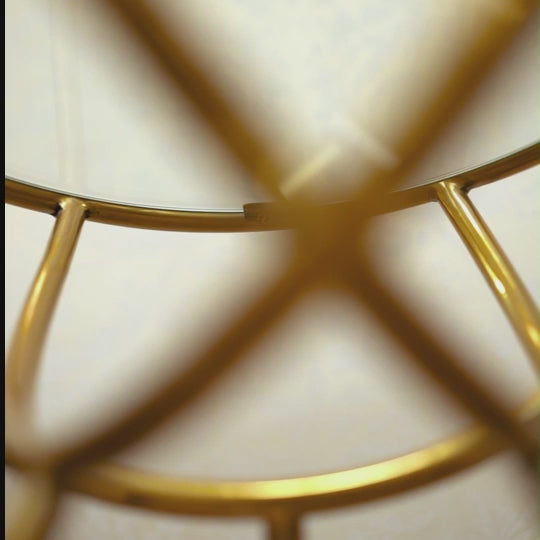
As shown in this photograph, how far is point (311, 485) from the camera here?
0.26m

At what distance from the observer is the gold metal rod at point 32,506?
0.22 meters

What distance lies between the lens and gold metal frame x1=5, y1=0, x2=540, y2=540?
9.4 inches

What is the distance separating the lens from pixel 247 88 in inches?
16.9

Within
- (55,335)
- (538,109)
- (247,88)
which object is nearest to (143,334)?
(55,335)

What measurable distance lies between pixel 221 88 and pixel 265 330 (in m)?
0.14

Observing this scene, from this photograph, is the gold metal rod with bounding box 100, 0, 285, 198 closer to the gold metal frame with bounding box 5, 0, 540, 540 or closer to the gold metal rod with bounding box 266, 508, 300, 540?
the gold metal frame with bounding box 5, 0, 540, 540

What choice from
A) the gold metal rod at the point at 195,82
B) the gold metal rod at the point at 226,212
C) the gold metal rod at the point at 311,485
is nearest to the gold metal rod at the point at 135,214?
the gold metal rod at the point at 226,212

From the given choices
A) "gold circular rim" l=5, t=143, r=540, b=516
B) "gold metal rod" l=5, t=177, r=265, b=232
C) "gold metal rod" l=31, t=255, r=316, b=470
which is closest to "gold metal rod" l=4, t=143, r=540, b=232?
"gold metal rod" l=5, t=177, r=265, b=232

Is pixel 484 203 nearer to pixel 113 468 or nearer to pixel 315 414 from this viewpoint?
pixel 315 414

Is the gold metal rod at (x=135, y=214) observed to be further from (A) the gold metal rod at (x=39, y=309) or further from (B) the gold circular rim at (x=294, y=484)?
(B) the gold circular rim at (x=294, y=484)

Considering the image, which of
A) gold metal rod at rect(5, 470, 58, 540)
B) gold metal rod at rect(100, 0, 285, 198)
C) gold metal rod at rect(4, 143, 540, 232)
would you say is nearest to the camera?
gold metal rod at rect(5, 470, 58, 540)

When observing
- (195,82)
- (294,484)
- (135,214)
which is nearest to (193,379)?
(294,484)

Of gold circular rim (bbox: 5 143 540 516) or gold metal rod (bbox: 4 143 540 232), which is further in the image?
gold metal rod (bbox: 4 143 540 232)

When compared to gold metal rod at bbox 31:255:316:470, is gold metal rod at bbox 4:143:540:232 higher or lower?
higher
